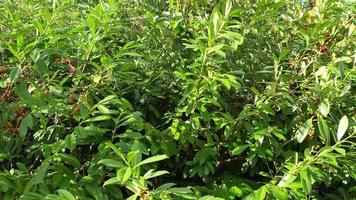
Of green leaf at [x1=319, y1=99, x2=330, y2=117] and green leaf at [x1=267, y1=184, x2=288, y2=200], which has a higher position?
green leaf at [x1=319, y1=99, x2=330, y2=117]

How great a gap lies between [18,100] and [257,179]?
1.21m

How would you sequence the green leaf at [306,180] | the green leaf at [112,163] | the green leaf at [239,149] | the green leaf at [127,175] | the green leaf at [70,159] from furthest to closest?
the green leaf at [239,149]
the green leaf at [70,159]
the green leaf at [306,180]
the green leaf at [112,163]
the green leaf at [127,175]

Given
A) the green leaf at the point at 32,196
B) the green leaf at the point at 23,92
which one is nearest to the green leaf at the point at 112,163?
the green leaf at the point at 32,196

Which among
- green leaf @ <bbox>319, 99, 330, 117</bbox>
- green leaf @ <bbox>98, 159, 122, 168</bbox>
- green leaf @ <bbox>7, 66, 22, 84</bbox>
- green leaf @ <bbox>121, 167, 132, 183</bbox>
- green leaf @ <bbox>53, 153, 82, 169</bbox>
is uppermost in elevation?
green leaf @ <bbox>7, 66, 22, 84</bbox>

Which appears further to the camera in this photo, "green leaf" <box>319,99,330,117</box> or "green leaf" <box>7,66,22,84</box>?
"green leaf" <box>319,99,330,117</box>

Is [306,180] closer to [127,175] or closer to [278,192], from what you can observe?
[278,192]

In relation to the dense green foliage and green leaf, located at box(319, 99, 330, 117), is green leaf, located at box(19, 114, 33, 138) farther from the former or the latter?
green leaf, located at box(319, 99, 330, 117)

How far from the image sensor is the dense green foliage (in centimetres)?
213

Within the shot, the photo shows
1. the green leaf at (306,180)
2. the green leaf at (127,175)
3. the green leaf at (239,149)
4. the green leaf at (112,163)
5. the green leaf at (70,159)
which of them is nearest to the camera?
the green leaf at (127,175)

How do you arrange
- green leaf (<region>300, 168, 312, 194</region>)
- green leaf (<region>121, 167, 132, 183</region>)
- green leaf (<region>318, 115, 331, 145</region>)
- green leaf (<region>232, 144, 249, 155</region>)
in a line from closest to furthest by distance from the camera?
green leaf (<region>121, 167, 132, 183</region>), green leaf (<region>300, 168, 312, 194</region>), green leaf (<region>318, 115, 331, 145</region>), green leaf (<region>232, 144, 249, 155</region>)

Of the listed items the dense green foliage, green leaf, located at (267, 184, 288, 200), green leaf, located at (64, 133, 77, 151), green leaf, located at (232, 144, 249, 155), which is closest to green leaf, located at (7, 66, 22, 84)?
the dense green foliage

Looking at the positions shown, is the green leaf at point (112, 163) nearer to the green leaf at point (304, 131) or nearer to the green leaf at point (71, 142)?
the green leaf at point (71, 142)

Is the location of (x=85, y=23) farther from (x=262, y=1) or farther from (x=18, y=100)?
(x=262, y=1)

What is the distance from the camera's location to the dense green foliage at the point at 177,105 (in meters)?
2.13
